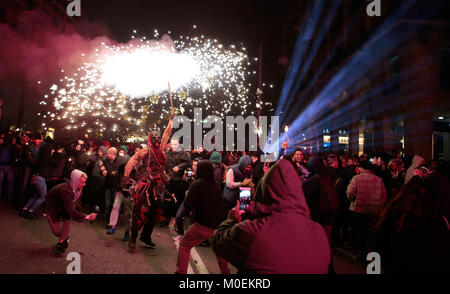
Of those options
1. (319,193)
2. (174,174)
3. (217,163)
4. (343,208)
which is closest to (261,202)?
(319,193)

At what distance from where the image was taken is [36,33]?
66.5 ft

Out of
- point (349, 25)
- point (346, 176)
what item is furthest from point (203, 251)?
point (349, 25)

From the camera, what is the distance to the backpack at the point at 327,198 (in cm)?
552

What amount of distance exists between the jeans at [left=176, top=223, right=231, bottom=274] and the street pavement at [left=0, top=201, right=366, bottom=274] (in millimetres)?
1097

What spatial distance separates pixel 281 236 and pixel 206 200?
256 cm

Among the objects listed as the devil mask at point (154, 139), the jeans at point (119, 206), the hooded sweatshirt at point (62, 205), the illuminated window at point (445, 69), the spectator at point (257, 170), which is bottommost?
the jeans at point (119, 206)

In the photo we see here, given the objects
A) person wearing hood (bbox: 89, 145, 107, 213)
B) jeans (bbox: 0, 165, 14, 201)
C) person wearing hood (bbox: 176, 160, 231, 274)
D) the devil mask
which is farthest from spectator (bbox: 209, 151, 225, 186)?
jeans (bbox: 0, 165, 14, 201)

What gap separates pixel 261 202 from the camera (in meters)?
2.29

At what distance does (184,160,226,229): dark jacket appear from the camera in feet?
14.7

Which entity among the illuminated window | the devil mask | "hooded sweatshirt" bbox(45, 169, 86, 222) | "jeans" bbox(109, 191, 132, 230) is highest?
the illuminated window

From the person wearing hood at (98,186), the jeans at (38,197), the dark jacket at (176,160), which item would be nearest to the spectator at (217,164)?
the dark jacket at (176,160)

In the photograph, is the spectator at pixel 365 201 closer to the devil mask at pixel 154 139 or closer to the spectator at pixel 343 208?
the spectator at pixel 343 208

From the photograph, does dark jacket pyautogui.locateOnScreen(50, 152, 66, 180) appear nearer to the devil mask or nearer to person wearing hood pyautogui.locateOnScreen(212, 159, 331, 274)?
the devil mask

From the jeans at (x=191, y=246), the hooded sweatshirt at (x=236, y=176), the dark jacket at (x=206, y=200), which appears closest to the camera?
the jeans at (x=191, y=246)
